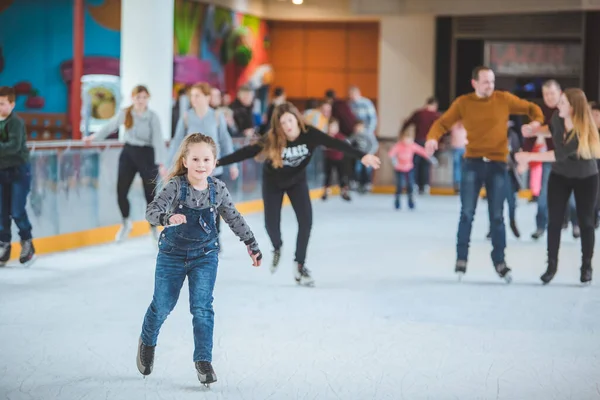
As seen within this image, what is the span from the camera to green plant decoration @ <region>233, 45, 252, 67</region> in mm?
21188

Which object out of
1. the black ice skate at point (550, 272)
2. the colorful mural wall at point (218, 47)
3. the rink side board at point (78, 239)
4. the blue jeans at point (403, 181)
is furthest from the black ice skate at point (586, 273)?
the colorful mural wall at point (218, 47)

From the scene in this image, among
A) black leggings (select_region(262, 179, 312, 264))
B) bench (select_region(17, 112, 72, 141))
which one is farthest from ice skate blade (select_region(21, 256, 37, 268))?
bench (select_region(17, 112, 72, 141))

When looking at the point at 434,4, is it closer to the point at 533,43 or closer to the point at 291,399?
the point at 533,43

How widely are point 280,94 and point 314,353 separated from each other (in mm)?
10518

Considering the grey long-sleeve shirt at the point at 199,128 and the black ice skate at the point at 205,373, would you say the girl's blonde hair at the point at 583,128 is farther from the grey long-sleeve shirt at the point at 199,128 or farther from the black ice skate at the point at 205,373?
the black ice skate at the point at 205,373

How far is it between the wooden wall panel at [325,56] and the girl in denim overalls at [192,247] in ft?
63.0

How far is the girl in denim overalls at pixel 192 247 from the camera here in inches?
190

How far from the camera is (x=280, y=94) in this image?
627 inches

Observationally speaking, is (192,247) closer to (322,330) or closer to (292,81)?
(322,330)

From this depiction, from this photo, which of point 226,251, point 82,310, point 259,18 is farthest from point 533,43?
point 82,310

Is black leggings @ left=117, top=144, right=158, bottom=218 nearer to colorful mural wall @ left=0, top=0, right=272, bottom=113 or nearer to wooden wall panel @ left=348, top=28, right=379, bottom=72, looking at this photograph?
colorful mural wall @ left=0, top=0, right=272, bottom=113

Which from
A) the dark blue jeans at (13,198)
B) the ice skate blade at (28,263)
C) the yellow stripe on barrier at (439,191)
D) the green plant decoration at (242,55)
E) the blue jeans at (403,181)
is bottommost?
the yellow stripe on barrier at (439,191)

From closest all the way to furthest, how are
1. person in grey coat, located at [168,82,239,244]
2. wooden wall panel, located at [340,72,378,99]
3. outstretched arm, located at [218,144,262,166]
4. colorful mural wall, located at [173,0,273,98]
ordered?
outstretched arm, located at [218,144,262,166], person in grey coat, located at [168,82,239,244], colorful mural wall, located at [173,0,273,98], wooden wall panel, located at [340,72,378,99]

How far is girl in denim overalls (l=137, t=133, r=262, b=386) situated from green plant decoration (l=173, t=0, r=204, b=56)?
1397 centimetres
